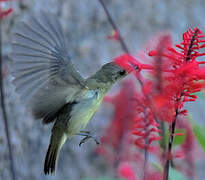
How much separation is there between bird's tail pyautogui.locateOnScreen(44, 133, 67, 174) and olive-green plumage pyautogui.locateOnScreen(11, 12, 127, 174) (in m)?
0.19

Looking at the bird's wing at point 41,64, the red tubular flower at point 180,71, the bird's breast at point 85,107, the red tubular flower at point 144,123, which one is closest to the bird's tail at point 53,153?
the bird's breast at point 85,107

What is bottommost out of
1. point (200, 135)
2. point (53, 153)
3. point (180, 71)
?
point (53, 153)

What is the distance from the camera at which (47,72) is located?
63.2 inches

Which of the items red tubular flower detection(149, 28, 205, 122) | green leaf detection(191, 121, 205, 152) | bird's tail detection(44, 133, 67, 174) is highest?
red tubular flower detection(149, 28, 205, 122)

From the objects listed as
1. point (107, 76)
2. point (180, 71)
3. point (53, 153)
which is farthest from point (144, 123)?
point (53, 153)

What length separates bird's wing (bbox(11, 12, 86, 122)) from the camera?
5.05 feet

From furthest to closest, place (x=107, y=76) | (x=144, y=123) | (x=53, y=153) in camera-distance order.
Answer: (x=53, y=153) → (x=107, y=76) → (x=144, y=123)

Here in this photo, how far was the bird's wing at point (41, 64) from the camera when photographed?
1.54m

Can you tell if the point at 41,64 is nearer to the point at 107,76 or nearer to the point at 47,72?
the point at 47,72

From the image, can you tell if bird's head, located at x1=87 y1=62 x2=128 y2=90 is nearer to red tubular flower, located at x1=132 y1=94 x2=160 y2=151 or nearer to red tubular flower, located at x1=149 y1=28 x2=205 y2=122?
red tubular flower, located at x1=132 y1=94 x2=160 y2=151

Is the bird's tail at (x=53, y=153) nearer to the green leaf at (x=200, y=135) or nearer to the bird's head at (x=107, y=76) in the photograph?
the bird's head at (x=107, y=76)

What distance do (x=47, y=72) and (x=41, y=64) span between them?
0.04 m

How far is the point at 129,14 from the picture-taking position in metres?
3.26

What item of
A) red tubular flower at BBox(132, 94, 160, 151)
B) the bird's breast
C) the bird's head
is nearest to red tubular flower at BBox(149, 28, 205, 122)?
red tubular flower at BBox(132, 94, 160, 151)
